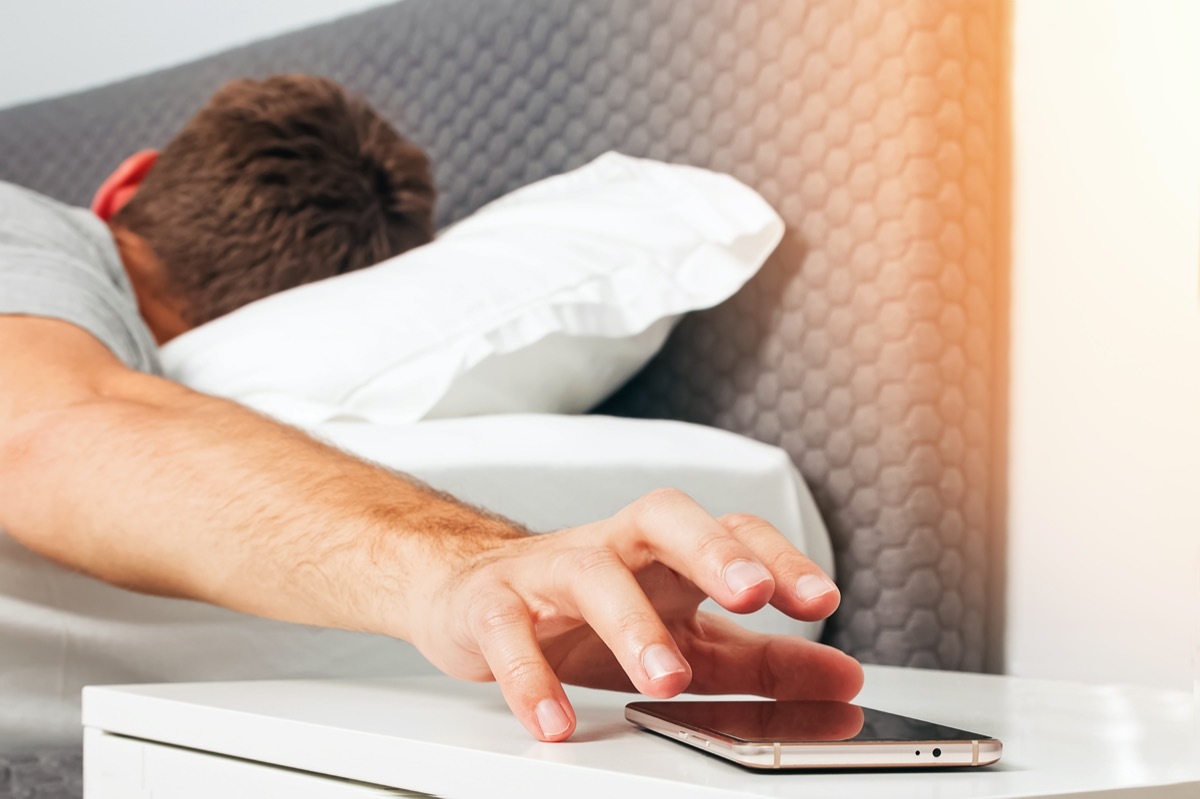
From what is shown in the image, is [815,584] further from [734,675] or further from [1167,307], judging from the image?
[1167,307]

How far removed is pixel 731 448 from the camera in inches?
42.4

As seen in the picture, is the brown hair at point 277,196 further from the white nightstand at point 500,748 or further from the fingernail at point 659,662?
the fingernail at point 659,662

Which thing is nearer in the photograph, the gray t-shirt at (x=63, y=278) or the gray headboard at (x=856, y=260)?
the gray t-shirt at (x=63, y=278)

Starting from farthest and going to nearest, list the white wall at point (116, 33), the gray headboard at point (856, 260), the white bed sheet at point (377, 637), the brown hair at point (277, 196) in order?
the white wall at point (116, 33) → the brown hair at point (277, 196) → the gray headboard at point (856, 260) → the white bed sheet at point (377, 637)

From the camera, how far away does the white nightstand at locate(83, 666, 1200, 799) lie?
1.34 feet

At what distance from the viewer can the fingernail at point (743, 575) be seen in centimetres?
46

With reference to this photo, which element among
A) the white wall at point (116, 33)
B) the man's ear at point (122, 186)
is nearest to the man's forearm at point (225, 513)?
the man's ear at point (122, 186)

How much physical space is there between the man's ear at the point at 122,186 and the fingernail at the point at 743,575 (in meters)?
1.30

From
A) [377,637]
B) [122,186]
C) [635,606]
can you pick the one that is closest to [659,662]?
[635,606]

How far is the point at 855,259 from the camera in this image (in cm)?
112

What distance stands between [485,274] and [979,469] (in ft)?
1.63

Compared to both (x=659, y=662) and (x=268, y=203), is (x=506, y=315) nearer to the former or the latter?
(x=268, y=203)

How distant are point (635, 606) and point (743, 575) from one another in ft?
0.15

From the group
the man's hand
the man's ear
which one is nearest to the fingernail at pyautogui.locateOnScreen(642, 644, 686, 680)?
the man's hand
